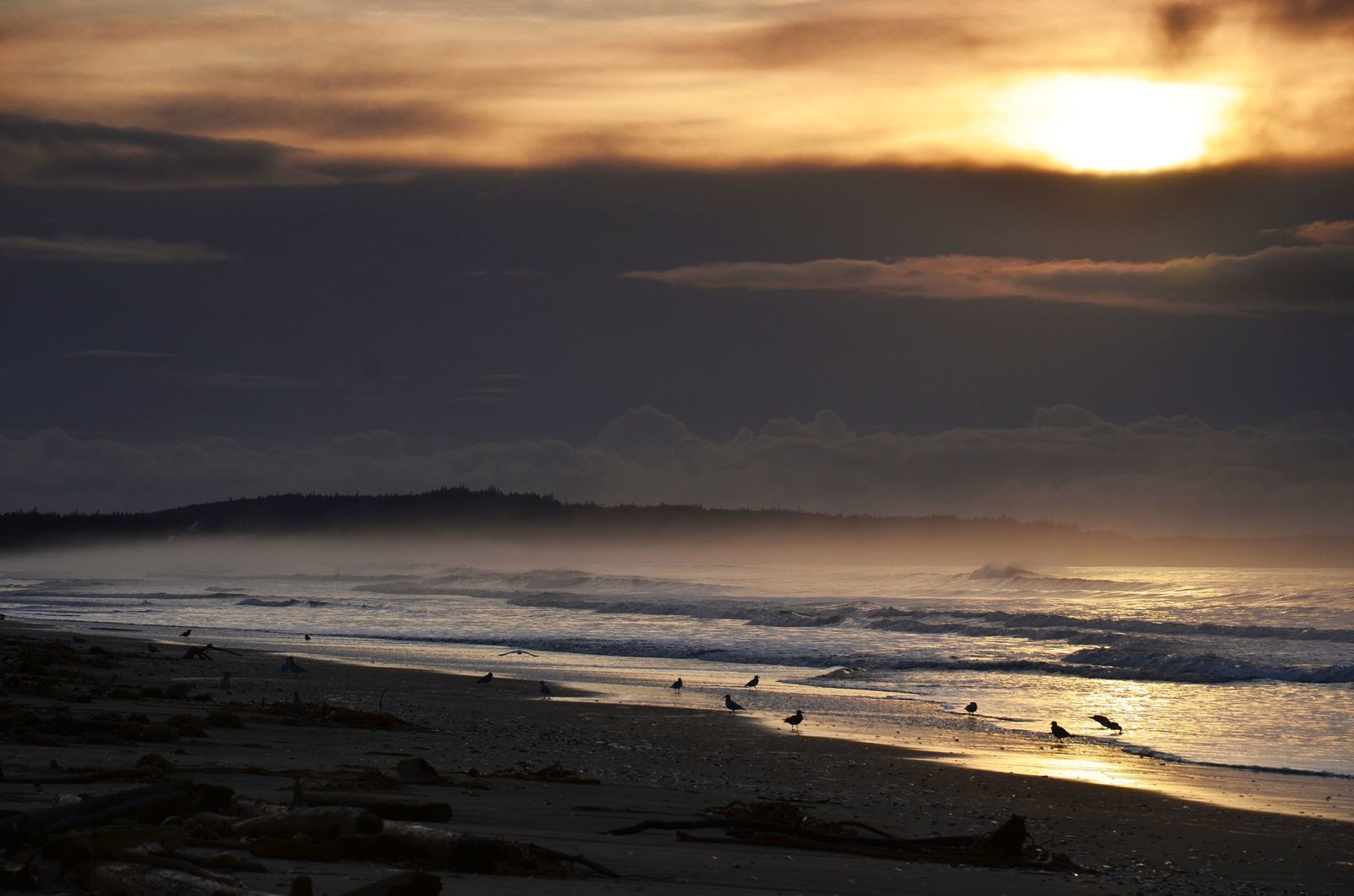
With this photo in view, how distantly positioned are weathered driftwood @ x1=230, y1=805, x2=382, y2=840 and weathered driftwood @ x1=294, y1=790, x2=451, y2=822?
83cm

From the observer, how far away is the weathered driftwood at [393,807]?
7.48 meters

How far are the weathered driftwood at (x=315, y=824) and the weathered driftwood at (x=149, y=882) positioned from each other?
131 centimetres

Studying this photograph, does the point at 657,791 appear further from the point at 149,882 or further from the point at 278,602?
the point at 278,602

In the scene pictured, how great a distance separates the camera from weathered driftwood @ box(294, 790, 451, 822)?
7480 mm

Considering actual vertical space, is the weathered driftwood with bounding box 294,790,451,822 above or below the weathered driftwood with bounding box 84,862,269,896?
below

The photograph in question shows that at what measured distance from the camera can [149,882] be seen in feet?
16.5

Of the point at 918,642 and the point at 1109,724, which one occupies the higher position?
the point at 1109,724

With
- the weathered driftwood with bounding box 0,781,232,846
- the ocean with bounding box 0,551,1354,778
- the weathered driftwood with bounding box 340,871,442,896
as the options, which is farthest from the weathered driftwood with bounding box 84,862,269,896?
the ocean with bounding box 0,551,1354,778

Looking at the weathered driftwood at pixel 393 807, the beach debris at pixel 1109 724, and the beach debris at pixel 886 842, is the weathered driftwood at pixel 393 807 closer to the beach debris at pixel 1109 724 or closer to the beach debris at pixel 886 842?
the beach debris at pixel 886 842

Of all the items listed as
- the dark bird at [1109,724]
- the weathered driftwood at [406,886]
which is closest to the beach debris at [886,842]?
the weathered driftwood at [406,886]

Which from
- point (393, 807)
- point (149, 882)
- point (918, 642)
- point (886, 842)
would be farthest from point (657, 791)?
point (918, 642)

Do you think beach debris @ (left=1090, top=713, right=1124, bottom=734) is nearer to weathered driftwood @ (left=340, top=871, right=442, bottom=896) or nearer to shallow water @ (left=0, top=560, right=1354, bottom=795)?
shallow water @ (left=0, top=560, right=1354, bottom=795)

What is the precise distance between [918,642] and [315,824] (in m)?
29.1

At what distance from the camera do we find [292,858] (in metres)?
6.28
